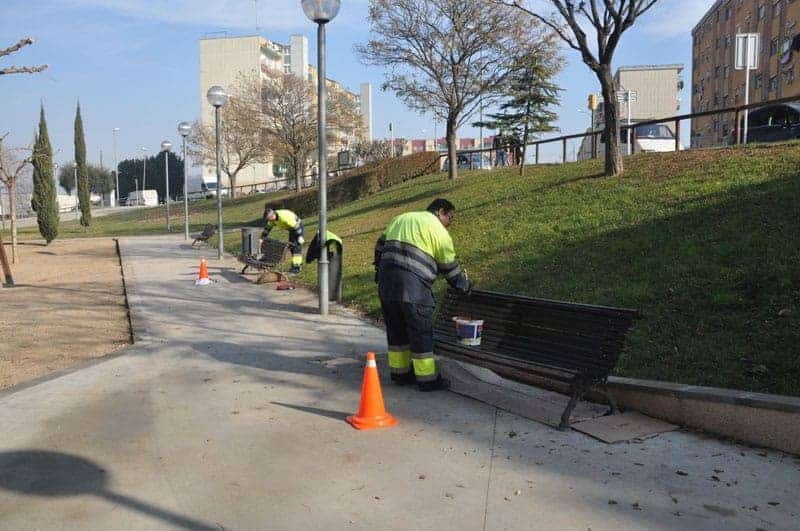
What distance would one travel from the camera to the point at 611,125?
14328 mm

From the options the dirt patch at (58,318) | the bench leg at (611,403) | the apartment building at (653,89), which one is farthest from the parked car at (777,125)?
the apartment building at (653,89)

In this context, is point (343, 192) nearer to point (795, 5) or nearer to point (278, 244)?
point (278, 244)

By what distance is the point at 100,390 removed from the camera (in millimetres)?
6195

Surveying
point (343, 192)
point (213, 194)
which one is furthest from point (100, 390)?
point (213, 194)

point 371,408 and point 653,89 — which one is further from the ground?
point 653,89

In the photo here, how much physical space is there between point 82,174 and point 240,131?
11161 millimetres

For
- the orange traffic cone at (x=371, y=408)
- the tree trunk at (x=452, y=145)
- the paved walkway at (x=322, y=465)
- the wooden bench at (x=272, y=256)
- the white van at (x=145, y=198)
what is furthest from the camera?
the white van at (x=145, y=198)

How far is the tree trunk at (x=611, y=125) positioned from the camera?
1419cm

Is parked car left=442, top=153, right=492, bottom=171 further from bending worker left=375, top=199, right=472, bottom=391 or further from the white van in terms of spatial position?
the white van

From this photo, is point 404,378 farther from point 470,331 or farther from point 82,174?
point 82,174

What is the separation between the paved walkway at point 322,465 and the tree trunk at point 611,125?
9434 millimetres

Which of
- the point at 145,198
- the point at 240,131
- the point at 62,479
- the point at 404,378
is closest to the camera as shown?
the point at 62,479

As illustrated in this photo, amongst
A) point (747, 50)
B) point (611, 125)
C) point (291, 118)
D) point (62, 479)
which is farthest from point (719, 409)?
point (291, 118)

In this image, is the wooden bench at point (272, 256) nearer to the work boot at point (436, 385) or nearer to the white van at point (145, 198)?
the work boot at point (436, 385)
